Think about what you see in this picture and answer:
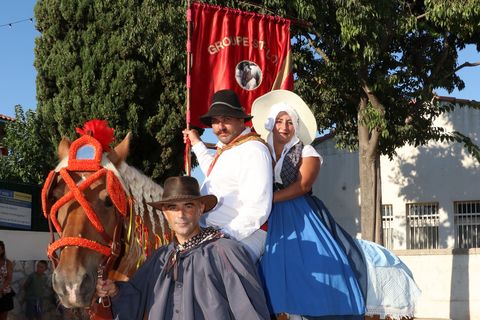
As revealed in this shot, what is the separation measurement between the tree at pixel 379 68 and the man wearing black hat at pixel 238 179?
24.8 feet

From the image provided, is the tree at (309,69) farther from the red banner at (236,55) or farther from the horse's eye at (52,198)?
the horse's eye at (52,198)

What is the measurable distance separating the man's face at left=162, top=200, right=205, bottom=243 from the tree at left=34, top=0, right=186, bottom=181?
436 inches

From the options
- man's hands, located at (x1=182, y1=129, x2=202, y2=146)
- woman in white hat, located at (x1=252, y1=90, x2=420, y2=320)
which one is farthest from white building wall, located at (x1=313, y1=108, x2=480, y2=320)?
woman in white hat, located at (x1=252, y1=90, x2=420, y2=320)

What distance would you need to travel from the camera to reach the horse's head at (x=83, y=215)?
3072mm

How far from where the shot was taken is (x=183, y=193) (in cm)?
323

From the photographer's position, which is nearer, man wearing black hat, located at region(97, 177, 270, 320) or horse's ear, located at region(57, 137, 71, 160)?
man wearing black hat, located at region(97, 177, 270, 320)

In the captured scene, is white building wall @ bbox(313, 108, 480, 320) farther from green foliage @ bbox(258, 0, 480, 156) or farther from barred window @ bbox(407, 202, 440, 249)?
green foliage @ bbox(258, 0, 480, 156)

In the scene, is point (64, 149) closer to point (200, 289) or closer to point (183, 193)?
point (183, 193)

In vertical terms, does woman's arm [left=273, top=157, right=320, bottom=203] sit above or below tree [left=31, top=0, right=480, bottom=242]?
below

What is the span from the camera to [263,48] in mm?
8492

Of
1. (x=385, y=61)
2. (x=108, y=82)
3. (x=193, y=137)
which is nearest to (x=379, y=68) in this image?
(x=385, y=61)

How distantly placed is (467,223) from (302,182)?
55.8 feet

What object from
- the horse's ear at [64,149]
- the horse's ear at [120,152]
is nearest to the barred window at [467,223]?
the horse's ear at [120,152]

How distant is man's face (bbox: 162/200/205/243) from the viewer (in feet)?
10.6
